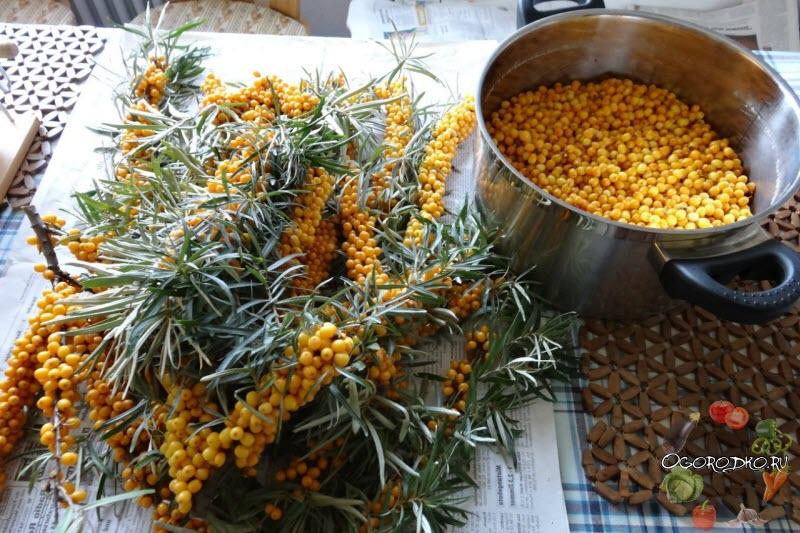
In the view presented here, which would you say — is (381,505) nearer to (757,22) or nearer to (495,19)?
(495,19)

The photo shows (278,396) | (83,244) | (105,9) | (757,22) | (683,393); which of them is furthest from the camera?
(105,9)

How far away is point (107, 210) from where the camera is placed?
0.67m

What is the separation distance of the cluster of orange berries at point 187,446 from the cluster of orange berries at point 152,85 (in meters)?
0.50

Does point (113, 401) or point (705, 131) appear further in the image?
point (705, 131)

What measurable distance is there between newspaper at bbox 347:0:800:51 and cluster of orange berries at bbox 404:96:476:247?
1.33ft

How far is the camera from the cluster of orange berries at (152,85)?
0.90 metres

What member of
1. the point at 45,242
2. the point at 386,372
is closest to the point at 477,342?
the point at 386,372

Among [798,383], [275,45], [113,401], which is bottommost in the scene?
[798,383]

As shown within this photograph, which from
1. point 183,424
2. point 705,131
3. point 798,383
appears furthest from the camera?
point 705,131

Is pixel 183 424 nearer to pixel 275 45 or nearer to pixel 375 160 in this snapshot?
pixel 375 160

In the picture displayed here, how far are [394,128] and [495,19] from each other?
1.98ft

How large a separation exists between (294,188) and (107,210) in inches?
A: 8.2

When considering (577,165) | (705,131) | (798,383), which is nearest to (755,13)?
(705,131)

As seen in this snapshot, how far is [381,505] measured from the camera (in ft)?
2.01
